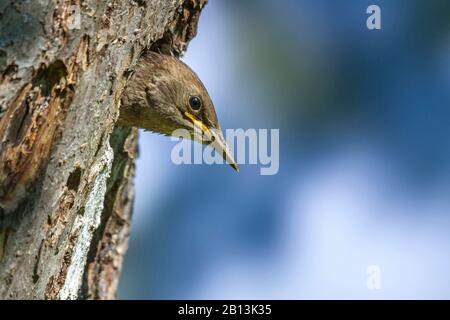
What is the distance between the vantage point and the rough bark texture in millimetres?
3361

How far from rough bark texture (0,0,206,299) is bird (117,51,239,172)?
2.52ft

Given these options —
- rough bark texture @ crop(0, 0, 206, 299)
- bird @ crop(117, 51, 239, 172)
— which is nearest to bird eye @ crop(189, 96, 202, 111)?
bird @ crop(117, 51, 239, 172)

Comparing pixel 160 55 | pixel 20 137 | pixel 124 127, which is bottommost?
pixel 20 137

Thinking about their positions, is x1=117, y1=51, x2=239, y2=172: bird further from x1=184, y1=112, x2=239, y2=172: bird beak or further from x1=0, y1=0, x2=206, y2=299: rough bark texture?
x1=0, y1=0, x2=206, y2=299: rough bark texture

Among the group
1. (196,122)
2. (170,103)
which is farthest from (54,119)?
(196,122)

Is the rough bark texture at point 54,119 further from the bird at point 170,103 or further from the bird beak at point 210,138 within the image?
the bird beak at point 210,138

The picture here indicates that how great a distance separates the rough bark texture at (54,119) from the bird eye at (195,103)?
47.9 inches

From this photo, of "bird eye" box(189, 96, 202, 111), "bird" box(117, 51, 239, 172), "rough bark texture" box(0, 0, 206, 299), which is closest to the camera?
"rough bark texture" box(0, 0, 206, 299)

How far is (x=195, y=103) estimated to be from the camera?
5.55 m

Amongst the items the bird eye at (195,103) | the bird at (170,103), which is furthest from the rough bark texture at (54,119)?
the bird eye at (195,103)
